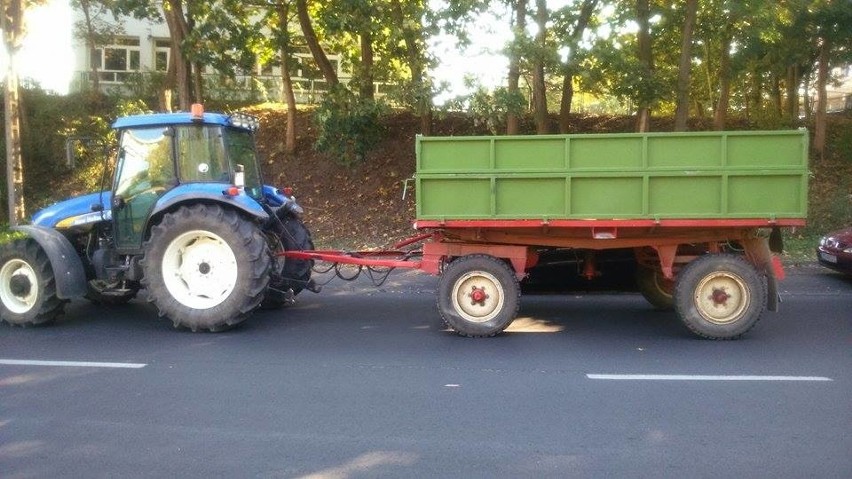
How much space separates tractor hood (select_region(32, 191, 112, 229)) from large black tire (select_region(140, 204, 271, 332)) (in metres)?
0.89

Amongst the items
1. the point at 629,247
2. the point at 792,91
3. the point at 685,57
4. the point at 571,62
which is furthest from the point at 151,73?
the point at 629,247

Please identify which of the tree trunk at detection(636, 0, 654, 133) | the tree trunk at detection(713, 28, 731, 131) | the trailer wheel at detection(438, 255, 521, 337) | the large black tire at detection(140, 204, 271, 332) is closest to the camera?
the trailer wheel at detection(438, 255, 521, 337)

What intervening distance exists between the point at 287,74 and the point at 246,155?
11.5 metres

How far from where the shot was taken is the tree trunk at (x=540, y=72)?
15.1m

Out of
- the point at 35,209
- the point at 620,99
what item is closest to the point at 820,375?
the point at 620,99

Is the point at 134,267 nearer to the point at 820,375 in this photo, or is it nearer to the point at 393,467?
the point at 393,467

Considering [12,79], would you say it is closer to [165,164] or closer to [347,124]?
[347,124]

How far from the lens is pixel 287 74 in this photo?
20703 millimetres

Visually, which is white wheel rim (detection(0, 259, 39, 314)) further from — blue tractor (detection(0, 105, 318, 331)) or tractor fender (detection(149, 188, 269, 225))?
tractor fender (detection(149, 188, 269, 225))

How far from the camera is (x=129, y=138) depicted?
9.23 m

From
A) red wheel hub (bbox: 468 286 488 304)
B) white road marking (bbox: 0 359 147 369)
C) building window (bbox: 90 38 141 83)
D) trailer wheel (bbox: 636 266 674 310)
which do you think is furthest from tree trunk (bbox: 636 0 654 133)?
building window (bbox: 90 38 141 83)

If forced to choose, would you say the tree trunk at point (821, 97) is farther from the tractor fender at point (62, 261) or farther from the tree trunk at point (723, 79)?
the tractor fender at point (62, 261)

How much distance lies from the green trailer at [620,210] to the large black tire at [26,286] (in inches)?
162

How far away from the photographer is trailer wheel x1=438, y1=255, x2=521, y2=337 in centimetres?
853
